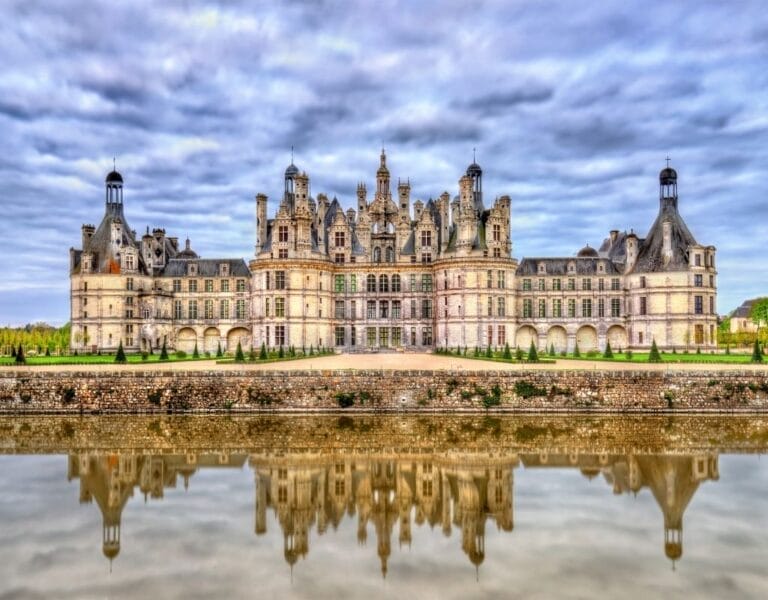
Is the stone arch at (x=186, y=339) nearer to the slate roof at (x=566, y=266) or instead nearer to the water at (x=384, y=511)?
the slate roof at (x=566, y=266)

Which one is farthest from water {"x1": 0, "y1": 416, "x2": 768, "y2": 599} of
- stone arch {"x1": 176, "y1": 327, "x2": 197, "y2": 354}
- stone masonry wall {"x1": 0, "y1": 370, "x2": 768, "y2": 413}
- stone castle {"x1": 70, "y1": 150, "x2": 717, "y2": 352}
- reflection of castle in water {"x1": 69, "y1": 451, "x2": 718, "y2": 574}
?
stone arch {"x1": 176, "y1": 327, "x2": 197, "y2": 354}

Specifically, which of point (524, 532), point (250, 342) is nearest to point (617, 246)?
point (250, 342)

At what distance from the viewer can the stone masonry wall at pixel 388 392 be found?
109 ft

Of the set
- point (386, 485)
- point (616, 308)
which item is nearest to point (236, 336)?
point (616, 308)

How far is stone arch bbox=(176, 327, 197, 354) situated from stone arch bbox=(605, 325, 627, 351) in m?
38.6

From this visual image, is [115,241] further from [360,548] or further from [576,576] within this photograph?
[576,576]

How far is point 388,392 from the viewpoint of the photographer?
110 feet

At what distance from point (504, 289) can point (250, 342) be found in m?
23.3

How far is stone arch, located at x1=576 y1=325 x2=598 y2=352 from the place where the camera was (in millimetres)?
62438

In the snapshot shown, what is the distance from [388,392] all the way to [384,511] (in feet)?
50.8

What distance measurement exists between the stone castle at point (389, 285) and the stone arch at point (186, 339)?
135 millimetres

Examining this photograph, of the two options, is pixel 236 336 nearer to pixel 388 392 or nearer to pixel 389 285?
pixel 389 285

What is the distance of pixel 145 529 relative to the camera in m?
16.5

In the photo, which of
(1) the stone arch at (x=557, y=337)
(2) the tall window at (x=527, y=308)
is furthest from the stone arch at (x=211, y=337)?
(1) the stone arch at (x=557, y=337)
